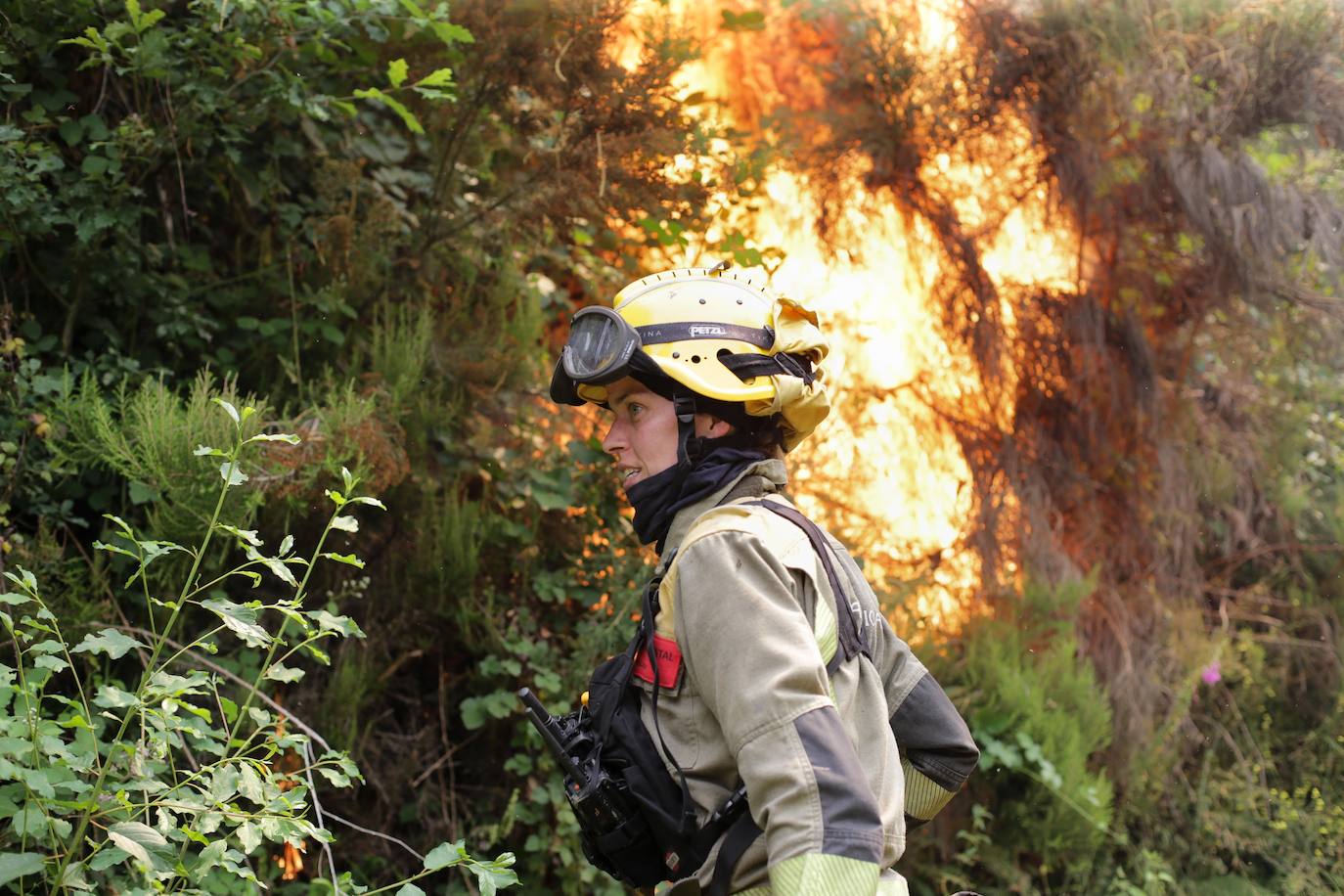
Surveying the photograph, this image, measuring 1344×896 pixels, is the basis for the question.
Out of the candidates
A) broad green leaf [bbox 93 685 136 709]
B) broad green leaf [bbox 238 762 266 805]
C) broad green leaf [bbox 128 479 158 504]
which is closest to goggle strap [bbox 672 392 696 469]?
broad green leaf [bbox 238 762 266 805]

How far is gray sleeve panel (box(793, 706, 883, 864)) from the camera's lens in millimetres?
2146

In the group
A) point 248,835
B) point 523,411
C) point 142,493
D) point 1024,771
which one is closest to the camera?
point 248,835

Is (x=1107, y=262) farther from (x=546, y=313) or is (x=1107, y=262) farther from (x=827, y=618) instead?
(x=827, y=618)

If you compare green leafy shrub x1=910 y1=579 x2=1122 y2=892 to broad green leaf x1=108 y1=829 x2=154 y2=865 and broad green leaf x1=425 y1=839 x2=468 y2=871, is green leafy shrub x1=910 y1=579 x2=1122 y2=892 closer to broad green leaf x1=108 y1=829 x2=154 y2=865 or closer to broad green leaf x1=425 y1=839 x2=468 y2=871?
broad green leaf x1=425 y1=839 x2=468 y2=871

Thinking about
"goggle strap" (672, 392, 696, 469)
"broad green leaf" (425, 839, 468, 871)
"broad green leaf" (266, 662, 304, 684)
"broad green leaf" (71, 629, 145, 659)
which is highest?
"goggle strap" (672, 392, 696, 469)

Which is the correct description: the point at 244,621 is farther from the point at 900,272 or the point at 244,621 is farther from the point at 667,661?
the point at 900,272

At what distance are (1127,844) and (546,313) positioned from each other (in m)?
3.84

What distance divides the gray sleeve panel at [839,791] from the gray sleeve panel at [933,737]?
2.22ft

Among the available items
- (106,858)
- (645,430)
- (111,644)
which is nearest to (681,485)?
(645,430)

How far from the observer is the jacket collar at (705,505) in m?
2.79

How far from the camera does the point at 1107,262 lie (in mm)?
6777

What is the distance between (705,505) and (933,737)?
30.7 inches

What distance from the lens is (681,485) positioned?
111 inches

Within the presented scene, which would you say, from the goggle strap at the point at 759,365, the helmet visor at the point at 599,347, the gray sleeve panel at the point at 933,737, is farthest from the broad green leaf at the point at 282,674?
the gray sleeve panel at the point at 933,737
